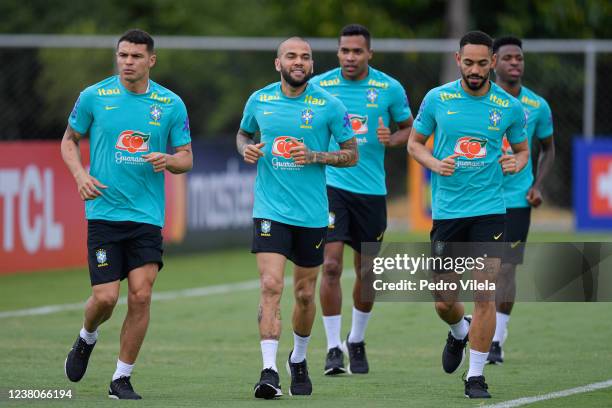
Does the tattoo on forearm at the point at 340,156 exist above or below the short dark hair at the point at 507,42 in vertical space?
below

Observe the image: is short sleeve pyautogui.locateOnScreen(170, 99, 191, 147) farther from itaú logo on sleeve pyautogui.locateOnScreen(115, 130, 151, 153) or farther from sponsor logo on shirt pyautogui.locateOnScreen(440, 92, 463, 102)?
sponsor logo on shirt pyautogui.locateOnScreen(440, 92, 463, 102)

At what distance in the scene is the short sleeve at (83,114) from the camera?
31.8ft

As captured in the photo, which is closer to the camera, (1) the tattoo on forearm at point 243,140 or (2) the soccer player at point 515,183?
(1) the tattoo on forearm at point 243,140

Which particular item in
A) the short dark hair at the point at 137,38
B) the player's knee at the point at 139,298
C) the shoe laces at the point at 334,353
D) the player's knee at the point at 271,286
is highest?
the short dark hair at the point at 137,38

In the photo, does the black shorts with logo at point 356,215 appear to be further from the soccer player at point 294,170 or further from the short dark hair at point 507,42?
the short dark hair at point 507,42

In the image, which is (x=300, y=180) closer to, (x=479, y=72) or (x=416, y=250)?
(x=479, y=72)

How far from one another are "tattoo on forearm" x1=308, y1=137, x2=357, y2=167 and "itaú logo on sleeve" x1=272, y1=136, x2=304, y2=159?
0.17m

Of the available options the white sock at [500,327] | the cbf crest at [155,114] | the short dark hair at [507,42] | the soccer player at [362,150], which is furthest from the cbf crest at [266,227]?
the short dark hair at [507,42]

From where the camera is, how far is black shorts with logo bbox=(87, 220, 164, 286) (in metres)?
9.64

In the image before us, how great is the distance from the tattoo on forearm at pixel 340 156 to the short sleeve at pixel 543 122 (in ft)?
8.81

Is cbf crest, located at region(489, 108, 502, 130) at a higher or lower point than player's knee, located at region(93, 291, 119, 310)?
higher

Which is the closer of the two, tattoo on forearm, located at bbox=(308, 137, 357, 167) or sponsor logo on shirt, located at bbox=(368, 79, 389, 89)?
tattoo on forearm, located at bbox=(308, 137, 357, 167)

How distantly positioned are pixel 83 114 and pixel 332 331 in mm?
3015

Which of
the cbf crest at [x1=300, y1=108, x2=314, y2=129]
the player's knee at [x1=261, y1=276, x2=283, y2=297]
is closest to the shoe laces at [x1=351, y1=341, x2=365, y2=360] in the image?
the player's knee at [x1=261, y1=276, x2=283, y2=297]
